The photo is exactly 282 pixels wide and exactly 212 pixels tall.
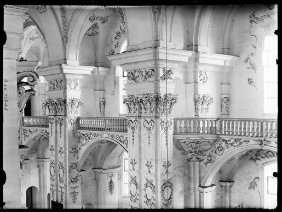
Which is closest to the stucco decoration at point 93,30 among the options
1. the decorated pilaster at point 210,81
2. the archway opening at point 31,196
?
the decorated pilaster at point 210,81

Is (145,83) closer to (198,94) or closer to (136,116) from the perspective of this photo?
(136,116)

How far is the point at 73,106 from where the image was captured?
13844 millimetres

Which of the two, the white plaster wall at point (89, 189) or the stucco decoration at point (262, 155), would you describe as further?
the white plaster wall at point (89, 189)

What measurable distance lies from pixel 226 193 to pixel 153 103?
16.4 ft

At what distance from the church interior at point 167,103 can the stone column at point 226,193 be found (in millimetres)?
39

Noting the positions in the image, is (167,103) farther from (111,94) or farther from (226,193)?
(111,94)

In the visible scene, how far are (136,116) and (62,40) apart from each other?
14.8 ft

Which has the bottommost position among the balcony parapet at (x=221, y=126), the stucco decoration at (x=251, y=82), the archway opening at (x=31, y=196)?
the archway opening at (x=31, y=196)

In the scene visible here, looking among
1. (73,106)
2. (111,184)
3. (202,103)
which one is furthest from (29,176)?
(202,103)

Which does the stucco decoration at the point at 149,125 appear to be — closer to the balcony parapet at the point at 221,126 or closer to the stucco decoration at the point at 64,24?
the balcony parapet at the point at 221,126

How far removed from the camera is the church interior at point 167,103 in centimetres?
1037

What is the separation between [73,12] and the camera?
41.9ft

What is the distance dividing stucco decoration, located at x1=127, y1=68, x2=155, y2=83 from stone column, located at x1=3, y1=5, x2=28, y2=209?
617 centimetres
